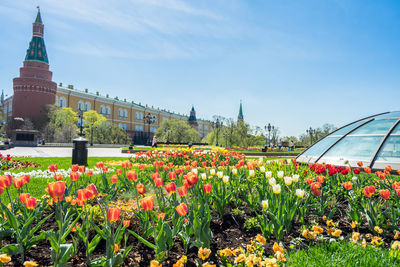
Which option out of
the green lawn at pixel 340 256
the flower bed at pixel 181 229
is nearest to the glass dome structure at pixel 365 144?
the flower bed at pixel 181 229

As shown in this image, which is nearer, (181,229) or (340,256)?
(340,256)

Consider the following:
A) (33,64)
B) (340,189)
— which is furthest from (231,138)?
(33,64)

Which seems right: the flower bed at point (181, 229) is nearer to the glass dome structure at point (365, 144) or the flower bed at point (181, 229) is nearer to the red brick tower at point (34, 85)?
the glass dome structure at point (365, 144)

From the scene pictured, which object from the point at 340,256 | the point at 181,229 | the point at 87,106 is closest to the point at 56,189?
the point at 181,229

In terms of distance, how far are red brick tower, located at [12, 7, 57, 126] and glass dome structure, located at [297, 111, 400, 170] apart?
155 ft

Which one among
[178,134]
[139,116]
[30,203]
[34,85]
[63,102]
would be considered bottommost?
[30,203]

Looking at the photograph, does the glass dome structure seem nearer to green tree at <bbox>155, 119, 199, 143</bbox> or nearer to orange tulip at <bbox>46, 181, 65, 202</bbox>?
orange tulip at <bbox>46, 181, 65, 202</bbox>

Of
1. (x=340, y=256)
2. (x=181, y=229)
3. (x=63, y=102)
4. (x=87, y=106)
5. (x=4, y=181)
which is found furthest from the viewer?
(x=87, y=106)

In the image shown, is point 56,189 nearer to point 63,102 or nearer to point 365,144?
point 365,144

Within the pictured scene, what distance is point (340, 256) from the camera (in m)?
2.17

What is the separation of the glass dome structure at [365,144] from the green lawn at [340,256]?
15.7 ft

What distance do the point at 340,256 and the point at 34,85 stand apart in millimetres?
52770

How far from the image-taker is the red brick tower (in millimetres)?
45281

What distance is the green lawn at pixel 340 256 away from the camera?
2.03 m
